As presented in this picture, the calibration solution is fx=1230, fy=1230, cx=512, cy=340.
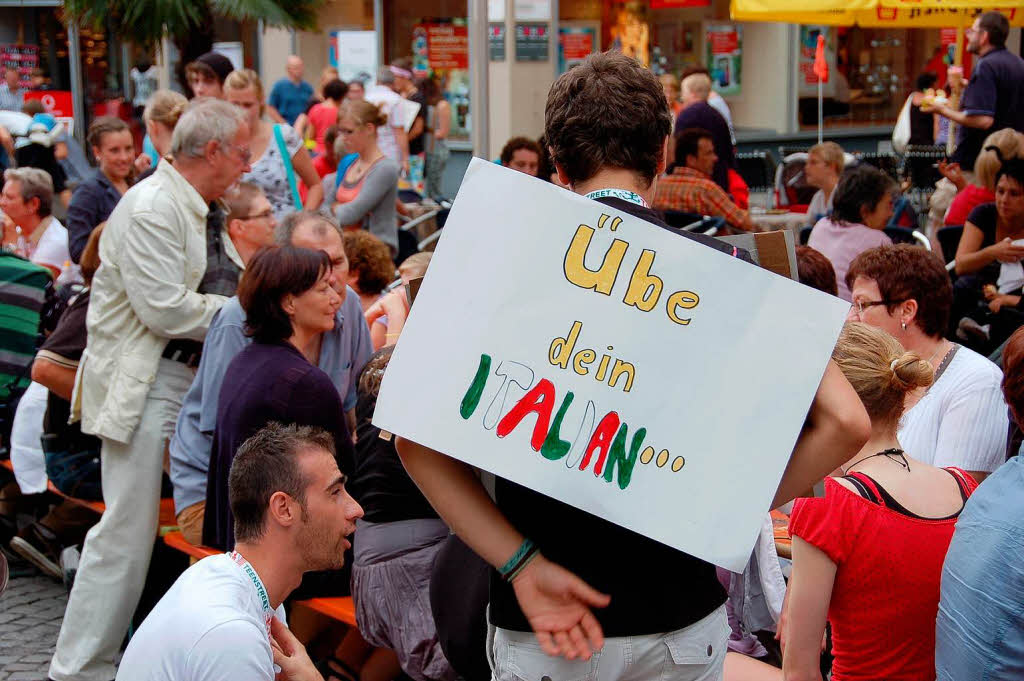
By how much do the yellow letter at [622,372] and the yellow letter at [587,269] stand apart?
0.36 feet

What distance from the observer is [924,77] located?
14898mm

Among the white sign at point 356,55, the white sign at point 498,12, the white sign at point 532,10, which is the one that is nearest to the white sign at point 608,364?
the white sign at point 498,12

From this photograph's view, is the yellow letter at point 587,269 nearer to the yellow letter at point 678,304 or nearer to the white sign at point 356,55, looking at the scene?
the yellow letter at point 678,304

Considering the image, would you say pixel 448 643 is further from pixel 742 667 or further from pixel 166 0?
pixel 166 0

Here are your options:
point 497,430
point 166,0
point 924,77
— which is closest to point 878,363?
point 497,430

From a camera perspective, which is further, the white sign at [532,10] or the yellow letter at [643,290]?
the white sign at [532,10]

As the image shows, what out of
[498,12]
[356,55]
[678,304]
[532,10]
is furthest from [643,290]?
[356,55]

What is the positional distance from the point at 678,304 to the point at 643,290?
0.06 meters

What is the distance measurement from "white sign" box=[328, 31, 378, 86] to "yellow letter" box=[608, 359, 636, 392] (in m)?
15.9

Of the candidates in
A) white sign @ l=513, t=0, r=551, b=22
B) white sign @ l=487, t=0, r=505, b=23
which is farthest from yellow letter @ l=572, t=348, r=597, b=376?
white sign @ l=513, t=0, r=551, b=22

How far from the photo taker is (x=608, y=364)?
190 centimetres

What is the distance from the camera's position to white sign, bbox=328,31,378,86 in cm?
1736

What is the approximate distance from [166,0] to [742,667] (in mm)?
6866

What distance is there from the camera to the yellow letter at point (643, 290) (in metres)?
1.92
